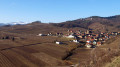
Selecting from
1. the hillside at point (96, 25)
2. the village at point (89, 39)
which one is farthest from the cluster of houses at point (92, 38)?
the hillside at point (96, 25)

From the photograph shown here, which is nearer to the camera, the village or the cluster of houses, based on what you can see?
the village

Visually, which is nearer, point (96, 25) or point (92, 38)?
point (92, 38)

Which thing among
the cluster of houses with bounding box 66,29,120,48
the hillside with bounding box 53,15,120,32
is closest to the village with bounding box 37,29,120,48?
the cluster of houses with bounding box 66,29,120,48

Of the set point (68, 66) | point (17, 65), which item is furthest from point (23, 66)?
point (68, 66)

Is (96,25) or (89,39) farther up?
(96,25)

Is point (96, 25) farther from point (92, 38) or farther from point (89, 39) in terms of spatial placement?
point (89, 39)

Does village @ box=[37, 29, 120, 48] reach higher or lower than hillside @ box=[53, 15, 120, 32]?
lower

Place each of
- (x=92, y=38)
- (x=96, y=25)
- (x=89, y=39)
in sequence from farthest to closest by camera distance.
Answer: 1. (x=96, y=25)
2. (x=92, y=38)
3. (x=89, y=39)

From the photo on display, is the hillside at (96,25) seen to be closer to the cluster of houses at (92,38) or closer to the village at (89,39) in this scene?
the cluster of houses at (92,38)

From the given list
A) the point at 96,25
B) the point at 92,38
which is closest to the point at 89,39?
the point at 92,38

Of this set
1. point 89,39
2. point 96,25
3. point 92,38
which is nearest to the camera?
point 89,39

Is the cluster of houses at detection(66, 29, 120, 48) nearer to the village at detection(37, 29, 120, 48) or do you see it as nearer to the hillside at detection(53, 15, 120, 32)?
the village at detection(37, 29, 120, 48)
